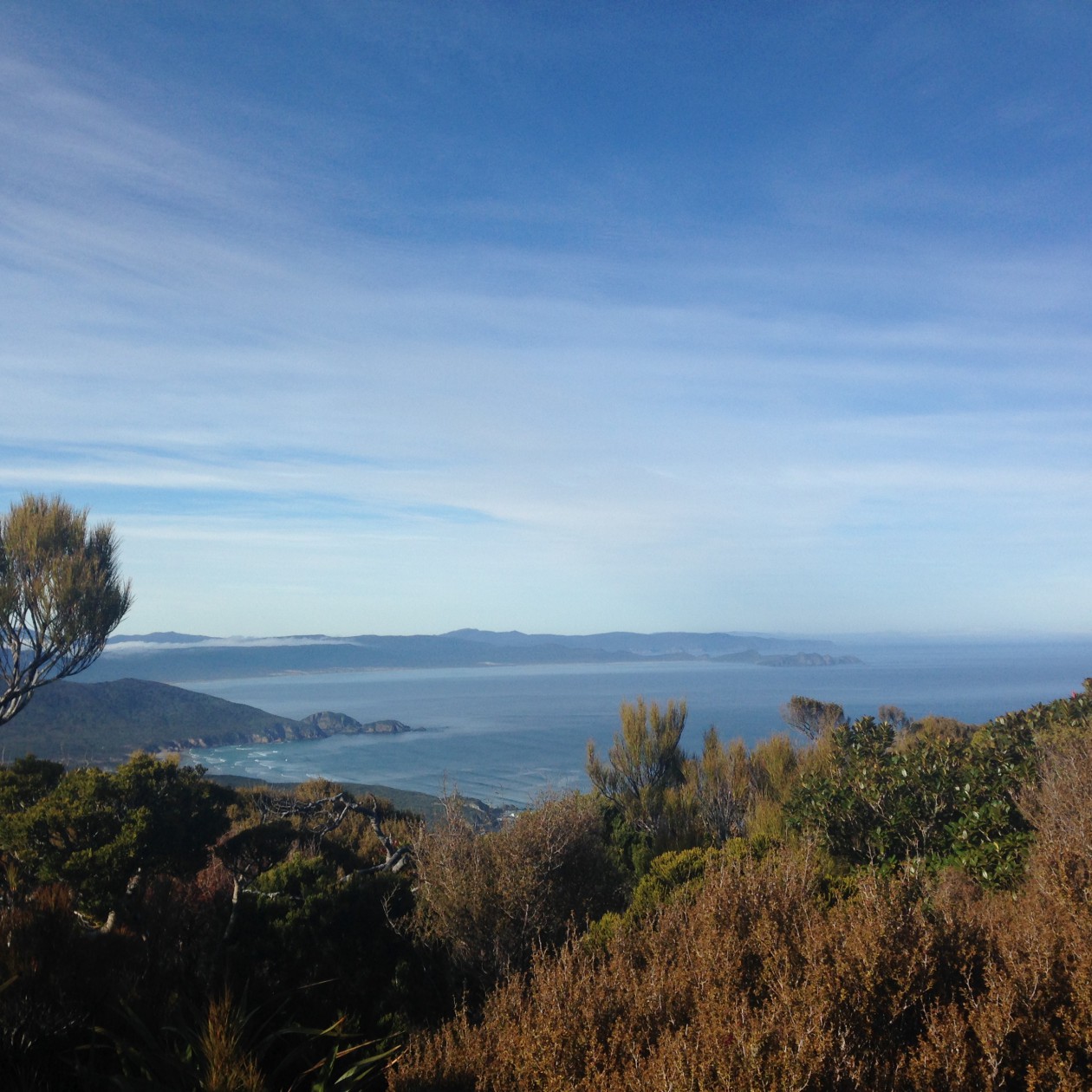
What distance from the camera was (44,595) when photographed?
13859 millimetres

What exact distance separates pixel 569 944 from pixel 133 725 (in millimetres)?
57061

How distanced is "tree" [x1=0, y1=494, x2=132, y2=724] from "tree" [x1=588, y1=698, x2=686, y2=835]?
39.6 ft

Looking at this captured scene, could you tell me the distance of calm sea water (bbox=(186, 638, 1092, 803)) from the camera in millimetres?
52062

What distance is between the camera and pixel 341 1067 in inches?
188

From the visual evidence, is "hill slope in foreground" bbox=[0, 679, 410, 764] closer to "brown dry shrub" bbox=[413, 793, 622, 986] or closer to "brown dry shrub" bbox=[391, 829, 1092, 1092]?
"brown dry shrub" bbox=[413, 793, 622, 986]

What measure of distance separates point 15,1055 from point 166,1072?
801mm

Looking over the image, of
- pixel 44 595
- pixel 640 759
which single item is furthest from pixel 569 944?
pixel 640 759

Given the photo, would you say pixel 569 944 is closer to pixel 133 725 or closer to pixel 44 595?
pixel 44 595

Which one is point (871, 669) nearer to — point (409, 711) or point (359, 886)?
point (409, 711)

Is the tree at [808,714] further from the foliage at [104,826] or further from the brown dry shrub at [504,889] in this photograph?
the brown dry shrub at [504,889]

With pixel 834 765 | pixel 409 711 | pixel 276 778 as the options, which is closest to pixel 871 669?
pixel 409 711

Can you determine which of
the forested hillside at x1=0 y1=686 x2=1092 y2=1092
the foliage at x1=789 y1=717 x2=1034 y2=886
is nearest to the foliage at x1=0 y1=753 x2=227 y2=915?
the forested hillside at x1=0 y1=686 x2=1092 y2=1092

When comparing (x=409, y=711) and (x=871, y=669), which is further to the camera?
(x=871, y=669)

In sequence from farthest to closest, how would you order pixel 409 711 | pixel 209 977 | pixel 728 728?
1. pixel 409 711
2. pixel 728 728
3. pixel 209 977
